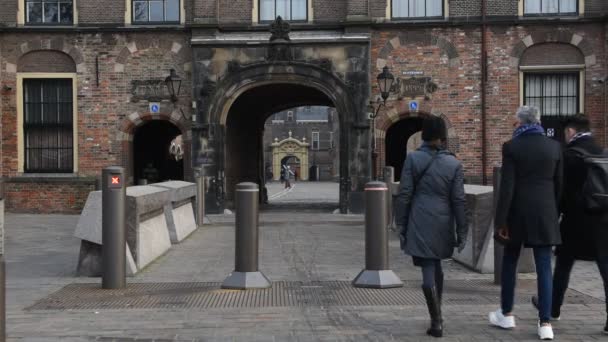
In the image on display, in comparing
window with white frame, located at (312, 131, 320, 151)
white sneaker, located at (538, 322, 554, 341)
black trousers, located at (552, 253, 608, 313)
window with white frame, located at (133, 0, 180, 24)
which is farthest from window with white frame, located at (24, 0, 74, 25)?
window with white frame, located at (312, 131, 320, 151)

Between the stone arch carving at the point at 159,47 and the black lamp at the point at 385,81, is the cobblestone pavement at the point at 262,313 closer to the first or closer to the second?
the black lamp at the point at 385,81

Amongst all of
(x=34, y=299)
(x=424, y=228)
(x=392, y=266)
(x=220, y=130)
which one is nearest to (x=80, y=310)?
(x=34, y=299)

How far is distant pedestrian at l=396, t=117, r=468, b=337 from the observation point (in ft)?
18.3

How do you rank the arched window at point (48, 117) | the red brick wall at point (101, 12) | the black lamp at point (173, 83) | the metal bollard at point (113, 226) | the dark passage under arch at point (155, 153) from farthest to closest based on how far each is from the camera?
the dark passage under arch at point (155, 153), the arched window at point (48, 117), the red brick wall at point (101, 12), the black lamp at point (173, 83), the metal bollard at point (113, 226)

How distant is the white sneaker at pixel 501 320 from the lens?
5.75m

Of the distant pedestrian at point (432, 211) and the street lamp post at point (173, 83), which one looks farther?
the street lamp post at point (173, 83)

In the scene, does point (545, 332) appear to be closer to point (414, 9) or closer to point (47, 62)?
point (414, 9)

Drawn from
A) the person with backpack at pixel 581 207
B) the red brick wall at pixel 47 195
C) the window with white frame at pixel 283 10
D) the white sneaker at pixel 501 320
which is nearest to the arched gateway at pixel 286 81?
the window with white frame at pixel 283 10

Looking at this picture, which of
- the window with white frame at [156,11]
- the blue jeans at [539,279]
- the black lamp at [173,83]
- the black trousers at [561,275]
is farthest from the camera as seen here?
the window with white frame at [156,11]

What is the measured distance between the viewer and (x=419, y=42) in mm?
19828

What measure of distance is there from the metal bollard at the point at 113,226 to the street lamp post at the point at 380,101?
1194cm

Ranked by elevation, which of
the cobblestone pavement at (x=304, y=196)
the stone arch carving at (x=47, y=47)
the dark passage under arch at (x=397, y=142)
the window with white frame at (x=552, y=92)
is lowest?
the cobblestone pavement at (x=304, y=196)

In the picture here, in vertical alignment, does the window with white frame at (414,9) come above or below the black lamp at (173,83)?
above

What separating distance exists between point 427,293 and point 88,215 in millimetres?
4586
